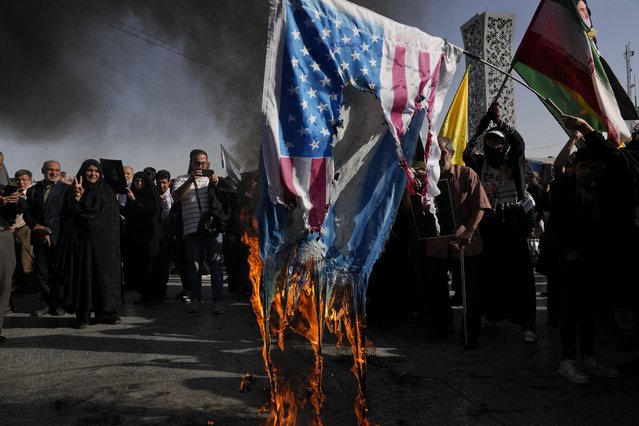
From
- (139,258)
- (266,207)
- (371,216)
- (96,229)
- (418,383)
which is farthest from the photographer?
(139,258)

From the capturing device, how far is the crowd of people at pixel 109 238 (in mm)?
5523

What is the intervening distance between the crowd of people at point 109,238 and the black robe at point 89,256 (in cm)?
1

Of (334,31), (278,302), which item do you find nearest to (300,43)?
(334,31)

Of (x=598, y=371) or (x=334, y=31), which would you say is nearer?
(x=334, y=31)

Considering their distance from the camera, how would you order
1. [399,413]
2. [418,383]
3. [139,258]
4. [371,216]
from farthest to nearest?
[139,258]
[418,383]
[399,413]
[371,216]

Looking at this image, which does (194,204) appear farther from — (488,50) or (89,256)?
(488,50)

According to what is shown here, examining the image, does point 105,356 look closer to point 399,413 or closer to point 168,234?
point 399,413

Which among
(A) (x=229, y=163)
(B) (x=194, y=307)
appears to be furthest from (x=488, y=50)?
(B) (x=194, y=307)

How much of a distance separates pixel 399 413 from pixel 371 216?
1.24 meters

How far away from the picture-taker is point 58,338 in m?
4.96

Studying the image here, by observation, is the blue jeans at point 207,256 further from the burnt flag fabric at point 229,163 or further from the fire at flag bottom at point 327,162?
the fire at flag bottom at point 327,162

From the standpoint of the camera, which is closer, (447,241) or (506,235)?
(447,241)

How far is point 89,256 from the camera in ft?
18.2

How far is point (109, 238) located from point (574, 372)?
4805 millimetres
